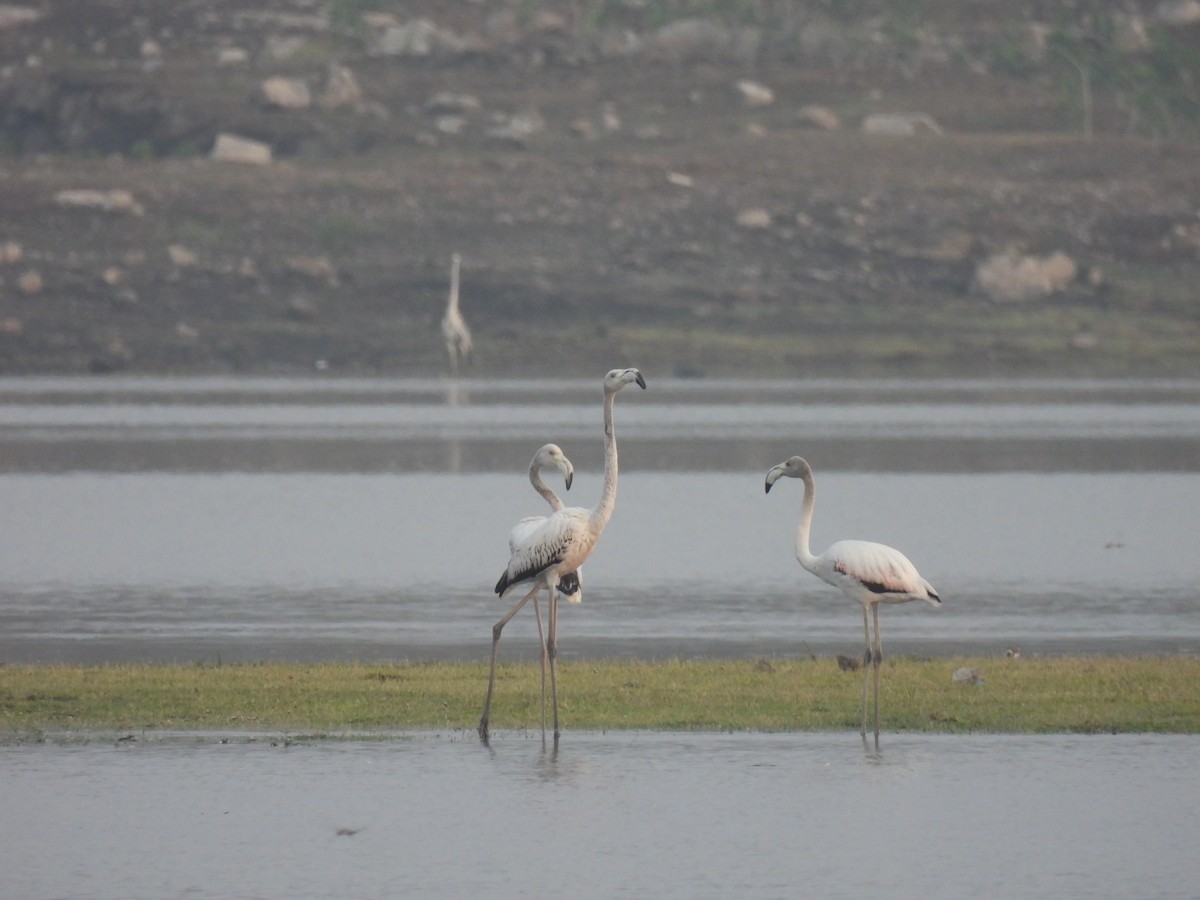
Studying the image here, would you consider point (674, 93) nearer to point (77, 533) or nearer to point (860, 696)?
point (77, 533)

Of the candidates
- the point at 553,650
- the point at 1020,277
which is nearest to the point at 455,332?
the point at 1020,277

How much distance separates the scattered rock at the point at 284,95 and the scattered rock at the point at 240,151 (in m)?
5.56

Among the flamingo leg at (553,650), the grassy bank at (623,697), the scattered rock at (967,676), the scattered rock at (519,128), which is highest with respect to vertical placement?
the scattered rock at (519,128)

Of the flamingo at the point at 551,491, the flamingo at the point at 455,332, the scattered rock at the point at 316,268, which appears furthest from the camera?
the scattered rock at the point at 316,268

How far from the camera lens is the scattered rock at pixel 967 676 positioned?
16703 millimetres

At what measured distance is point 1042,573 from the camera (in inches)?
1091

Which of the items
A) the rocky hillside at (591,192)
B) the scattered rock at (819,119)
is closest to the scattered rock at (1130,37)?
the rocky hillside at (591,192)

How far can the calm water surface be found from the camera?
21.7 m

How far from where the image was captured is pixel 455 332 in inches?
2977

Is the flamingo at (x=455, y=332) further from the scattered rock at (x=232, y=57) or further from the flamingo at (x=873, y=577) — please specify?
the flamingo at (x=873, y=577)

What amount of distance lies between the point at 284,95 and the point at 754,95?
21.9 metres

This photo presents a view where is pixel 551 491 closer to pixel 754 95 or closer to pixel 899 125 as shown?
pixel 899 125

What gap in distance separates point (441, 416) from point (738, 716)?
155 feet

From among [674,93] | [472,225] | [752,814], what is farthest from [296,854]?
[674,93]
